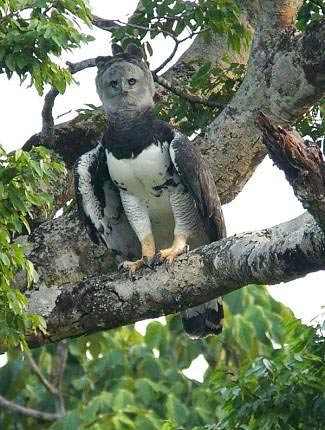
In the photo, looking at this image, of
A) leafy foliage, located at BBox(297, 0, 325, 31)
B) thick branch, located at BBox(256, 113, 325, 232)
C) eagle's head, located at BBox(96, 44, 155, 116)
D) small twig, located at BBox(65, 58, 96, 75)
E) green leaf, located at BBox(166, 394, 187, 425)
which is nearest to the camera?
thick branch, located at BBox(256, 113, 325, 232)

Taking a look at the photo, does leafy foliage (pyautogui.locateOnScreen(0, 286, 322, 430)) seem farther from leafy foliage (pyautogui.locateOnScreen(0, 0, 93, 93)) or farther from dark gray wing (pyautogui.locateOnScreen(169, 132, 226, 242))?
leafy foliage (pyautogui.locateOnScreen(0, 0, 93, 93))

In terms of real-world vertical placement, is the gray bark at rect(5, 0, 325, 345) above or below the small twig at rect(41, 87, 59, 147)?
below

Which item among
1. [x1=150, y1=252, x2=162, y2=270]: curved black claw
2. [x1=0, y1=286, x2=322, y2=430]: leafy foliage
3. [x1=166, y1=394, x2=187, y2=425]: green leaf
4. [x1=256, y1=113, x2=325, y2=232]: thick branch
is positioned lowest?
[x1=166, y1=394, x2=187, y2=425]: green leaf

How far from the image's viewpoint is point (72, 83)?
5922mm

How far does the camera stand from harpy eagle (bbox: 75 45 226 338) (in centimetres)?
649

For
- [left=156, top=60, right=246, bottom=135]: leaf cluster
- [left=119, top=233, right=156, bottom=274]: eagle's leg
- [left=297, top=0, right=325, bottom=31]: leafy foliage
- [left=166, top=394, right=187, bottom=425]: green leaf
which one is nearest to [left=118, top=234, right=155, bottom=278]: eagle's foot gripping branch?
[left=119, top=233, right=156, bottom=274]: eagle's leg

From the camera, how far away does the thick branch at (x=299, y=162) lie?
14.4 feet

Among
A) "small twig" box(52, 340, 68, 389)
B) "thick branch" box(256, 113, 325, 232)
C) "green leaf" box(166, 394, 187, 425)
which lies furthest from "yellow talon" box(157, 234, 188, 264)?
"small twig" box(52, 340, 68, 389)

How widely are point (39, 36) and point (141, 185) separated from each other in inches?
56.3

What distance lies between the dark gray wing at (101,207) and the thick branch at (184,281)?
0.90ft

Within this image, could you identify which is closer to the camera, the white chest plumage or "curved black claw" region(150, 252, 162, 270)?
"curved black claw" region(150, 252, 162, 270)

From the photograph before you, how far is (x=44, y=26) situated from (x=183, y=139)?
1233mm

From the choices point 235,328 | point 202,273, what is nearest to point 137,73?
point 202,273

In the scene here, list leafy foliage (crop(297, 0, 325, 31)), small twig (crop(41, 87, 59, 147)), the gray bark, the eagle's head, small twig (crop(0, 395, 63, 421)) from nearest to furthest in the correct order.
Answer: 1. the gray bark
2. leafy foliage (crop(297, 0, 325, 31))
3. small twig (crop(41, 87, 59, 147))
4. the eagle's head
5. small twig (crop(0, 395, 63, 421))
